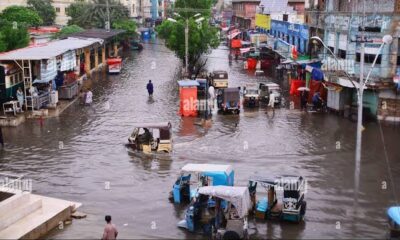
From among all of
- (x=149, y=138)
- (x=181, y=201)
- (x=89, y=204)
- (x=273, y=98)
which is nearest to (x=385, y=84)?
(x=273, y=98)

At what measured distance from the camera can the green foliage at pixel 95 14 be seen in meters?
76.5

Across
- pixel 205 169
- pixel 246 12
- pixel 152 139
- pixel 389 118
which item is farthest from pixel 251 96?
pixel 246 12

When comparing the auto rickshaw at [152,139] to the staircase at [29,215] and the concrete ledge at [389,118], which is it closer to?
the staircase at [29,215]

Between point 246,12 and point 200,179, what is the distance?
252 feet

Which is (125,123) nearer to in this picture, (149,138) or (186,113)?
(186,113)

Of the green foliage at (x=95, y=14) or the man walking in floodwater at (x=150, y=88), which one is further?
the green foliage at (x=95, y=14)

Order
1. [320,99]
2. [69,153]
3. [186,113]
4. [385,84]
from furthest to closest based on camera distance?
[320,99] → [186,113] → [385,84] → [69,153]

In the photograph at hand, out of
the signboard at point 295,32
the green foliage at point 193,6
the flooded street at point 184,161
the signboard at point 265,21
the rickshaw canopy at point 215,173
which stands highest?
the green foliage at point 193,6

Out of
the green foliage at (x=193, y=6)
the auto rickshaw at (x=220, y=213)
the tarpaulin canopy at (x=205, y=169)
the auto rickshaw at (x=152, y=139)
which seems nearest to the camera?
the auto rickshaw at (x=220, y=213)

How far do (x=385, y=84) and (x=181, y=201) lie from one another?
1595 cm

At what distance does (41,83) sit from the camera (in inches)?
1272

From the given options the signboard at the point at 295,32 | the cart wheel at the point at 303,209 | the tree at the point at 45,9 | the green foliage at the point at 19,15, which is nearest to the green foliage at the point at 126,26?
the green foliage at the point at 19,15

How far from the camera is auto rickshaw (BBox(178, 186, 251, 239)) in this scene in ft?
45.3

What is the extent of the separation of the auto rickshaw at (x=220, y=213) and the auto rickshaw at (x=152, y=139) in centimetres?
756
